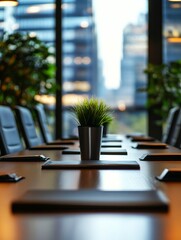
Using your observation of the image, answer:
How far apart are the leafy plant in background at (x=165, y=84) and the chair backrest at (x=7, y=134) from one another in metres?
3.68

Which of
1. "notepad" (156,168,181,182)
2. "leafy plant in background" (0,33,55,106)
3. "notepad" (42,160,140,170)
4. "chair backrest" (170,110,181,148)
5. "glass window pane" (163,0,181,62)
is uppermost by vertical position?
"glass window pane" (163,0,181,62)

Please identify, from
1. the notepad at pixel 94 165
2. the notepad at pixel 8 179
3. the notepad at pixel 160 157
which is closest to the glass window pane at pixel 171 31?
the notepad at pixel 160 157

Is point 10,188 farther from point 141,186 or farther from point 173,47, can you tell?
point 173,47

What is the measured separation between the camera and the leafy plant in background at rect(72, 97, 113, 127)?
2.21m

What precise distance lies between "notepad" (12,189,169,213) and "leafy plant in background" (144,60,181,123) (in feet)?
20.3

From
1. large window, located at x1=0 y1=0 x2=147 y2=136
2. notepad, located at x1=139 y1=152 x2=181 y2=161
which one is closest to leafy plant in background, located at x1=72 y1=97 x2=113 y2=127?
notepad, located at x1=139 y1=152 x2=181 y2=161

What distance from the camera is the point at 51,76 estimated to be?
7.65 meters

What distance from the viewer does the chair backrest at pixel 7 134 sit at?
3.53 meters

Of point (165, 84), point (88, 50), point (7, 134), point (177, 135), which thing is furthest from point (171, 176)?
point (88, 50)

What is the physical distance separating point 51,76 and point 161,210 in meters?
6.70

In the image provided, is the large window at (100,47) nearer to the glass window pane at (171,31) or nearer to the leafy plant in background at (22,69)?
the glass window pane at (171,31)

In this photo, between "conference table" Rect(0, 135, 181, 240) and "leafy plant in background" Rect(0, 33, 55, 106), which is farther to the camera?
"leafy plant in background" Rect(0, 33, 55, 106)

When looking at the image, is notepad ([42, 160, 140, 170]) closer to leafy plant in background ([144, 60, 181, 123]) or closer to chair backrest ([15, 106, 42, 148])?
chair backrest ([15, 106, 42, 148])

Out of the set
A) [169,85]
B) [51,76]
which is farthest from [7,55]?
[169,85]
